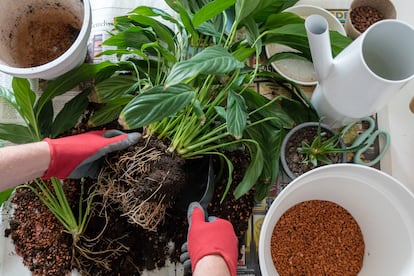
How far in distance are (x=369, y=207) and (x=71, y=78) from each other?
697 millimetres

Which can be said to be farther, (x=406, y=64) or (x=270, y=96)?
(x=270, y=96)

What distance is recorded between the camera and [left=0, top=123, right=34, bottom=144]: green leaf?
90 cm

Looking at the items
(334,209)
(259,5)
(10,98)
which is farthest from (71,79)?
(334,209)

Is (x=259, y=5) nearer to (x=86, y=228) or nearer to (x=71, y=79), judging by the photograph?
(x=71, y=79)

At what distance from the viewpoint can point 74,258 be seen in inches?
37.2

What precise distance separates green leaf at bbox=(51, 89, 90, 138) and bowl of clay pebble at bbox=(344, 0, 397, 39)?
0.63 meters

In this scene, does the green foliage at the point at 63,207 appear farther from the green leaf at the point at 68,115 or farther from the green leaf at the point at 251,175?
the green leaf at the point at 251,175

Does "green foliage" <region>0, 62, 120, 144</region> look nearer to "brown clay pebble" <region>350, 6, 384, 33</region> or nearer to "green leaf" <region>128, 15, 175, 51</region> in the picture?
"green leaf" <region>128, 15, 175, 51</region>

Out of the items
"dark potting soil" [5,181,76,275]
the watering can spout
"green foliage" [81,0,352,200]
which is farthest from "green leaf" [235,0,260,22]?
"dark potting soil" [5,181,76,275]

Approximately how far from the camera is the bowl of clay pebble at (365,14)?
3.32 ft

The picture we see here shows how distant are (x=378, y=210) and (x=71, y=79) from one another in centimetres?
71

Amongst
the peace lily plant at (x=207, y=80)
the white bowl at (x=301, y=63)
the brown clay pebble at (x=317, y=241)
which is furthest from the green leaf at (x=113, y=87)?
the brown clay pebble at (x=317, y=241)

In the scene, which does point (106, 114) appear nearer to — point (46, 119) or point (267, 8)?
point (46, 119)

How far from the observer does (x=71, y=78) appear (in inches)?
36.4
